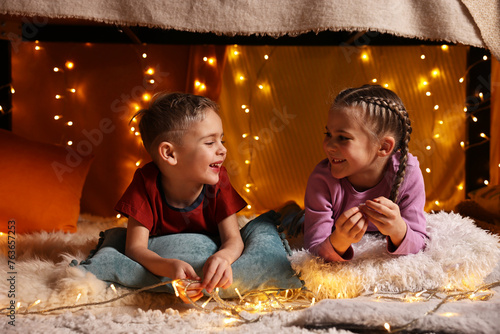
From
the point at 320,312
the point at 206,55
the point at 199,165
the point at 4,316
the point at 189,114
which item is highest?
the point at 206,55

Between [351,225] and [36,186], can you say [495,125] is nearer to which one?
[351,225]

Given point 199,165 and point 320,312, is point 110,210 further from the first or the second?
point 320,312

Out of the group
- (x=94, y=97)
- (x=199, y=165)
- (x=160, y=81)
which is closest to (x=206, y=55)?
(x=160, y=81)

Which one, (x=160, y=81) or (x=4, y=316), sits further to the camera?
(x=160, y=81)

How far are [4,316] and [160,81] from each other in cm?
113

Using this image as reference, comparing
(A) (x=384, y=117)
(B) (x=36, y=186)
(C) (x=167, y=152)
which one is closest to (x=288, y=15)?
(A) (x=384, y=117)

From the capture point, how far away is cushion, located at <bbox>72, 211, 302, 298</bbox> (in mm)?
1037

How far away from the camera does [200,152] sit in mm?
1187

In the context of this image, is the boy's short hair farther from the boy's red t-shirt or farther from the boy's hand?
the boy's hand

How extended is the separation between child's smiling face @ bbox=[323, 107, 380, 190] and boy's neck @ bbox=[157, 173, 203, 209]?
0.37 m

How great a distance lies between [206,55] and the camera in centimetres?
→ 181

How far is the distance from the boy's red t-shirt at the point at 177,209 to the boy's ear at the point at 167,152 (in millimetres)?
73

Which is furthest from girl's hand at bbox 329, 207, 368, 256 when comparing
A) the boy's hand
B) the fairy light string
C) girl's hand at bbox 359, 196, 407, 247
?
the boy's hand

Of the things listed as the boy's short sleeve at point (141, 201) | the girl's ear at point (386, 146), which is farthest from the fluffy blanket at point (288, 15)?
the boy's short sleeve at point (141, 201)
